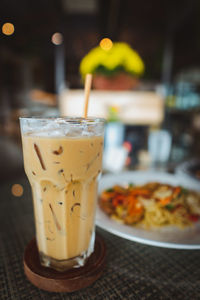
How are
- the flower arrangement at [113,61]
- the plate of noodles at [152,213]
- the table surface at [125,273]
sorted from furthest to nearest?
the flower arrangement at [113,61], the plate of noodles at [152,213], the table surface at [125,273]

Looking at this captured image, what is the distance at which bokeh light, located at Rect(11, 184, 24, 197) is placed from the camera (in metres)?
0.96

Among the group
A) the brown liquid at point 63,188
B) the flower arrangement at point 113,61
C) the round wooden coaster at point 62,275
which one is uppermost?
the flower arrangement at point 113,61

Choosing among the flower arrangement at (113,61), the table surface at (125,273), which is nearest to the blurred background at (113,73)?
the flower arrangement at (113,61)

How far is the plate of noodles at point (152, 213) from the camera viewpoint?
0.60 m

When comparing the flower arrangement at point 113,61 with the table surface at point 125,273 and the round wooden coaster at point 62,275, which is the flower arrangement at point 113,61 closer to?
the table surface at point 125,273

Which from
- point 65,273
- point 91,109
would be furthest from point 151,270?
point 91,109

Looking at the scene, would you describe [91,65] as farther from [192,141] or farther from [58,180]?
[192,141]

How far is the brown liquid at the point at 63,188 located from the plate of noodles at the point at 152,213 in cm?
11

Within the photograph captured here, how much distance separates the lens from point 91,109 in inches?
94.3

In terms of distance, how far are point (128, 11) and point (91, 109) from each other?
7.19 ft

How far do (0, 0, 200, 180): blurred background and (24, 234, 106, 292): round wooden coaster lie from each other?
35.5 inches

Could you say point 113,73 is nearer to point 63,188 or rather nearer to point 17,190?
point 17,190

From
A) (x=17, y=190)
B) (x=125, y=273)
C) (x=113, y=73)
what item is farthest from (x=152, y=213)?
(x=113, y=73)

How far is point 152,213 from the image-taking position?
0.72 m
